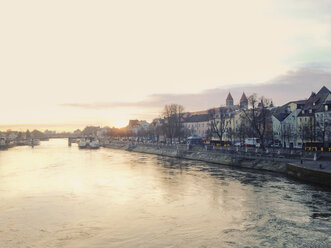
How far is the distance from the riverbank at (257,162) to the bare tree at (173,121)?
43.4 ft

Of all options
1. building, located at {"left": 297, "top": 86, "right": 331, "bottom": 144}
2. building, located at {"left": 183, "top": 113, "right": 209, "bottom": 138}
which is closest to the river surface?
building, located at {"left": 297, "top": 86, "right": 331, "bottom": 144}

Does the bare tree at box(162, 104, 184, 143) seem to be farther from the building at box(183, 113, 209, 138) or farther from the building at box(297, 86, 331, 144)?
the building at box(297, 86, 331, 144)

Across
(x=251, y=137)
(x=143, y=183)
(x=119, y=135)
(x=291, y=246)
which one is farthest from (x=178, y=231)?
(x=119, y=135)

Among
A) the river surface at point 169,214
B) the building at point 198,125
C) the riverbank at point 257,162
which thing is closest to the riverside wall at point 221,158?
the riverbank at point 257,162

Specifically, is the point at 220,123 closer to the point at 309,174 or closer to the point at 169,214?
the point at 309,174

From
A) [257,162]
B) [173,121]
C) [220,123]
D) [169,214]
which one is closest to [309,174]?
[257,162]

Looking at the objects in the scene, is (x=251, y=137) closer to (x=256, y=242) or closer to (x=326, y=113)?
(x=326, y=113)

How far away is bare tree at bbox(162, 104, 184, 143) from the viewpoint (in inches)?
4058

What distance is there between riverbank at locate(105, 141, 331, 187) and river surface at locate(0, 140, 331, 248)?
1.80 m

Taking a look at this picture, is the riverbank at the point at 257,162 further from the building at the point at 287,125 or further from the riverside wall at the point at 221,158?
the building at the point at 287,125

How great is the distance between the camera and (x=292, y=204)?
2569cm

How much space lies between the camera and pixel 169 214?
78.9ft

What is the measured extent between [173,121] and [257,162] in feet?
194

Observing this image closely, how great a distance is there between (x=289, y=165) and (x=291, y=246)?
81.9 feet
